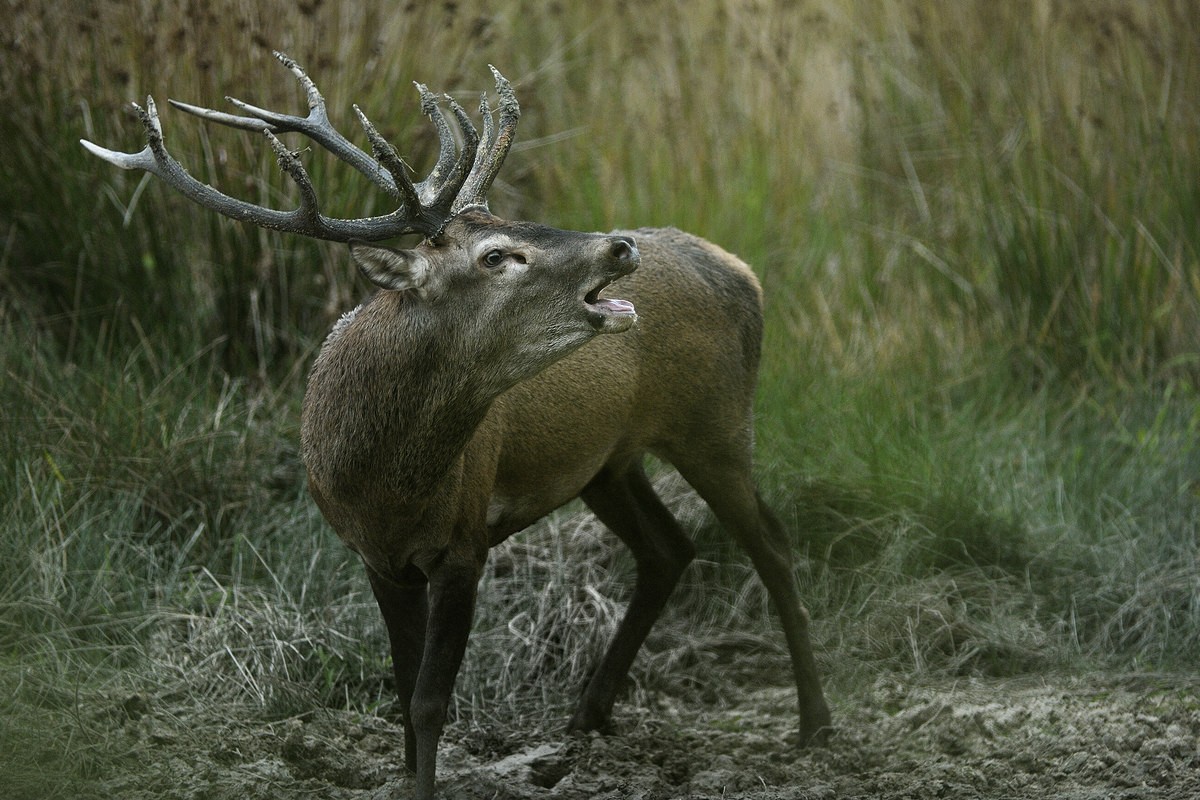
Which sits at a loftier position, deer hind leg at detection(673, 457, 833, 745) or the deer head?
the deer head

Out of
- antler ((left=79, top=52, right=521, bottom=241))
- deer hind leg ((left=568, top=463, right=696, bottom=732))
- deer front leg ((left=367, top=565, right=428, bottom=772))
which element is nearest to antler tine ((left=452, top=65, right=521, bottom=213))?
antler ((left=79, top=52, right=521, bottom=241))

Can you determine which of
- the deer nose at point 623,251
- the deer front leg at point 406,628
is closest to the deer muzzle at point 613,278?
the deer nose at point 623,251

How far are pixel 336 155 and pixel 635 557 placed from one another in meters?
2.05

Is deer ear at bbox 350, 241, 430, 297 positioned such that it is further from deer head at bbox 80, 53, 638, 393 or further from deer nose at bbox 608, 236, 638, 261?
deer nose at bbox 608, 236, 638, 261

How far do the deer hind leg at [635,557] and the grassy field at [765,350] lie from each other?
296mm

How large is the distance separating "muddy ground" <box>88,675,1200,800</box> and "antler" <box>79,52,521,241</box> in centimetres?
165

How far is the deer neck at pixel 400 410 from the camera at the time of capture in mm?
4312

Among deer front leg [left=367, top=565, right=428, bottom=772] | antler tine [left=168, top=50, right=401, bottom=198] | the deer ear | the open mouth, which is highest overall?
antler tine [left=168, top=50, right=401, bottom=198]

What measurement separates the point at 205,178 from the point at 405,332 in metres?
2.75

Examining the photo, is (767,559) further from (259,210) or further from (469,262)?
(259,210)

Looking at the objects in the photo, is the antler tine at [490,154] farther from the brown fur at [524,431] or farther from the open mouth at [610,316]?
the open mouth at [610,316]

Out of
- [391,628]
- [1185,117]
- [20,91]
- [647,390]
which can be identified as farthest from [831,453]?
[20,91]

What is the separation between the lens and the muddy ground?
4668 mm

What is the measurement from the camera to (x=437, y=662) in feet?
14.8
